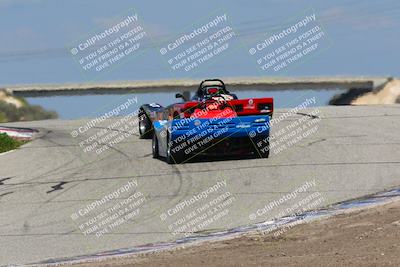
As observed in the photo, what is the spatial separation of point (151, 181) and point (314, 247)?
5.69m

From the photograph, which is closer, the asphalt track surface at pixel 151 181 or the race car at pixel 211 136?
the asphalt track surface at pixel 151 181

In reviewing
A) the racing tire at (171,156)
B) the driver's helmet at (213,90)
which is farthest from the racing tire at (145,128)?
the racing tire at (171,156)

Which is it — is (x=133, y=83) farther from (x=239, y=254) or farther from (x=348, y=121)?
(x=239, y=254)

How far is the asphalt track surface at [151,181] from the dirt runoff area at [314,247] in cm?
116

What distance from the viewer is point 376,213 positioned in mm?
8953

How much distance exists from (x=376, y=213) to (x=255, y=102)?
8610mm

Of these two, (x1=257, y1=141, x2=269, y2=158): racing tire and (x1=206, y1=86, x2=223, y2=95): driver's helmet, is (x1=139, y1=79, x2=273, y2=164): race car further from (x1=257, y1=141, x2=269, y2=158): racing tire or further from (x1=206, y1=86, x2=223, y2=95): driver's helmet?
(x1=206, y1=86, x2=223, y2=95): driver's helmet

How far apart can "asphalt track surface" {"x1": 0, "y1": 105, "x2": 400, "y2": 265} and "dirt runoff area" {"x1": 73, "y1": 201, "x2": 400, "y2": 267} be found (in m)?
1.16

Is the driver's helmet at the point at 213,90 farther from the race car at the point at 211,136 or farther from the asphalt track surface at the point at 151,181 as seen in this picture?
the race car at the point at 211,136

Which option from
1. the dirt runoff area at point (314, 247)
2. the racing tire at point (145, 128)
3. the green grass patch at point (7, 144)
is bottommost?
the dirt runoff area at point (314, 247)

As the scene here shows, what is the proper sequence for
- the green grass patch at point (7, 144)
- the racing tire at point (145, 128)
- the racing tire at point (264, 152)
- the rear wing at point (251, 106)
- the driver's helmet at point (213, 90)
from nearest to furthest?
the racing tire at point (264, 152) < the rear wing at point (251, 106) < the driver's helmet at point (213, 90) < the racing tire at point (145, 128) < the green grass patch at point (7, 144)

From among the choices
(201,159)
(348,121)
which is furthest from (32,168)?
(348,121)

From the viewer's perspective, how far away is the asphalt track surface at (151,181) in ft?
32.6

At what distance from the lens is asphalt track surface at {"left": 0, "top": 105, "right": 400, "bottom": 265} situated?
9.93 m
